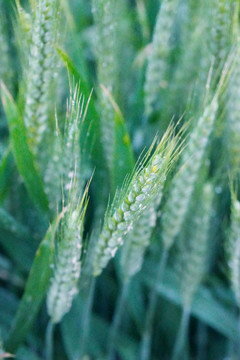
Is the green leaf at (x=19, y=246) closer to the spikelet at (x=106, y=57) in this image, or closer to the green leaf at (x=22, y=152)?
the green leaf at (x=22, y=152)

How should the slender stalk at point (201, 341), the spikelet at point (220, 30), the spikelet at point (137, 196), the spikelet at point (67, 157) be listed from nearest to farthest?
the spikelet at point (137, 196)
the spikelet at point (67, 157)
the spikelet at point (220, 30)
the slender stalk at point (201, 341)

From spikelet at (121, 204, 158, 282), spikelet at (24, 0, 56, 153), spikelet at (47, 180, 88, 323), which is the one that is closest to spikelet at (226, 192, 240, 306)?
spikelet at (121, 204, 158, 282)

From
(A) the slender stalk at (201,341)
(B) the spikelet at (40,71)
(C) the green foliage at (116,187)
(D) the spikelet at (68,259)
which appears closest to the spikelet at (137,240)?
(C) the green foliage at (116,187)

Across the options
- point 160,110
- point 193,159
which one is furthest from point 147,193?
point 160,110

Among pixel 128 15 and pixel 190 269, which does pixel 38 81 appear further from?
pixel 128 15

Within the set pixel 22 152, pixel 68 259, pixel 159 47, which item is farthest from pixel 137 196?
pixel 159 47

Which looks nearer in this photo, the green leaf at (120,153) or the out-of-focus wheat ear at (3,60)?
the green leaf at (120,153)

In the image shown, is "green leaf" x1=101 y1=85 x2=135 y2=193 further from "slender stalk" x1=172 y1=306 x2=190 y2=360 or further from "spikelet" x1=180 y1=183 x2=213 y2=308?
"slender stalk" x1=172 y1=306 x2=190 y2=360
